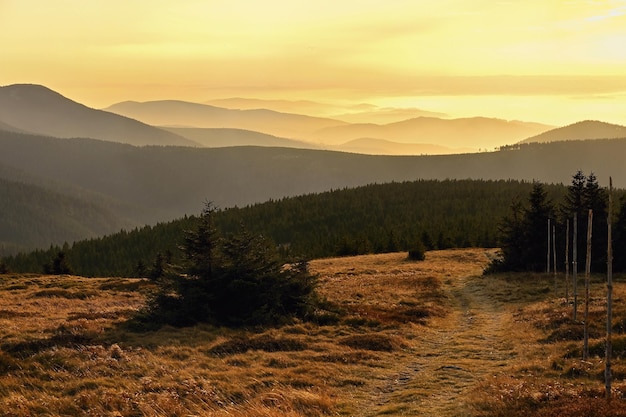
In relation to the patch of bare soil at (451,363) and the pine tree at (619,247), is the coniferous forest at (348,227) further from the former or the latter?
the patch of bare soil at (451,363)

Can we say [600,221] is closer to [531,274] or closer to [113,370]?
[531,274]

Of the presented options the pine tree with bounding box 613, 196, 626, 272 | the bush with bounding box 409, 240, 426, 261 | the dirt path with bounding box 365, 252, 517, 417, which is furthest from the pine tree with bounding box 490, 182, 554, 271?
the dirt path with bounding box 365, 252, 517, 417

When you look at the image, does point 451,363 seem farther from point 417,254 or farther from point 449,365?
point 417,254

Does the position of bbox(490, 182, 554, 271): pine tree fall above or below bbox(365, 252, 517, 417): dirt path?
above

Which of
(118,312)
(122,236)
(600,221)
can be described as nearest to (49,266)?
(118,312)

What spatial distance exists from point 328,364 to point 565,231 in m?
42.1

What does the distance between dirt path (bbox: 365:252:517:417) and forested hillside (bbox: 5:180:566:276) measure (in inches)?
2885

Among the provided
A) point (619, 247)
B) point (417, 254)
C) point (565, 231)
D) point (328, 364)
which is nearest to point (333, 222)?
point (417, 254)

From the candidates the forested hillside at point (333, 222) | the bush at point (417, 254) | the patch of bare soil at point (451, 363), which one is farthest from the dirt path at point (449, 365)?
the forested hillside at point (333, 222)

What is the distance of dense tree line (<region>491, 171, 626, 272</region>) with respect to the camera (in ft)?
179

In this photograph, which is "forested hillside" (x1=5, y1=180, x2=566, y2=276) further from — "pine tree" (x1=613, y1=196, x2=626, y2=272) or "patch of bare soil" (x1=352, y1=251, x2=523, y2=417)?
"patch of bare soil" (x1=352, y1=251, x2=523, y2=417)

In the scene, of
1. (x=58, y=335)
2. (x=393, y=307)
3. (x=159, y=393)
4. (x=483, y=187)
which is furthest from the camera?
(x=483, y=187)

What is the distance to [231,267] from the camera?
30.8m

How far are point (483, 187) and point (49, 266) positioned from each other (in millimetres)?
138472
